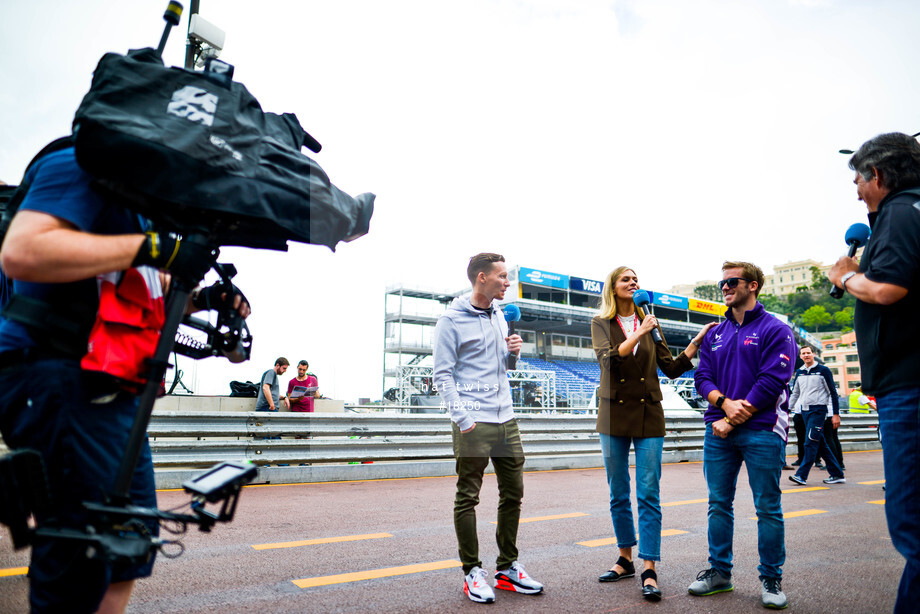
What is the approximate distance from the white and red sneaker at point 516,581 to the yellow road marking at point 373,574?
21.4 inches

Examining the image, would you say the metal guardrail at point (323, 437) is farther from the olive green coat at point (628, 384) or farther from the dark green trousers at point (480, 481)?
the olive green coat at point (628, 384)

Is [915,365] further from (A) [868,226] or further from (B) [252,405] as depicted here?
(B) [252,405]

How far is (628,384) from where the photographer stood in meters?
4.36

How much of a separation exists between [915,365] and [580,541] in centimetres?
345

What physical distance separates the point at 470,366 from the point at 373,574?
1.51 metres

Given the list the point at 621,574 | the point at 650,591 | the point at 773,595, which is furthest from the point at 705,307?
the point at 650,591

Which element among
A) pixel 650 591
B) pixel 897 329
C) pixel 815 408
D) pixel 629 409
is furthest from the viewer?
pixel 815 408

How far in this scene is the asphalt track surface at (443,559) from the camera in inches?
A: 141

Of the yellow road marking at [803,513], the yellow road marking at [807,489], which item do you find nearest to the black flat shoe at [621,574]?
the yellow road marking at [803,513]

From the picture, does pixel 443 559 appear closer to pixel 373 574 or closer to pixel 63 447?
pixel 373 574

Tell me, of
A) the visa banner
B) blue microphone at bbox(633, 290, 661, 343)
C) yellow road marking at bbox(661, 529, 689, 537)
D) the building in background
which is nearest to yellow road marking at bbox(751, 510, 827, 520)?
yellow road marking at bbox(661, 529, 689, 537)

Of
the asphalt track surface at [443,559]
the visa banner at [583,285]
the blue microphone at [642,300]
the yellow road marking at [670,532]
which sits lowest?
the yellow road marking at [670,532]

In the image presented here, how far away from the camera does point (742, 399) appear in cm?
402

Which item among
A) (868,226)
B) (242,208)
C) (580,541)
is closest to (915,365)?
(868,226)
